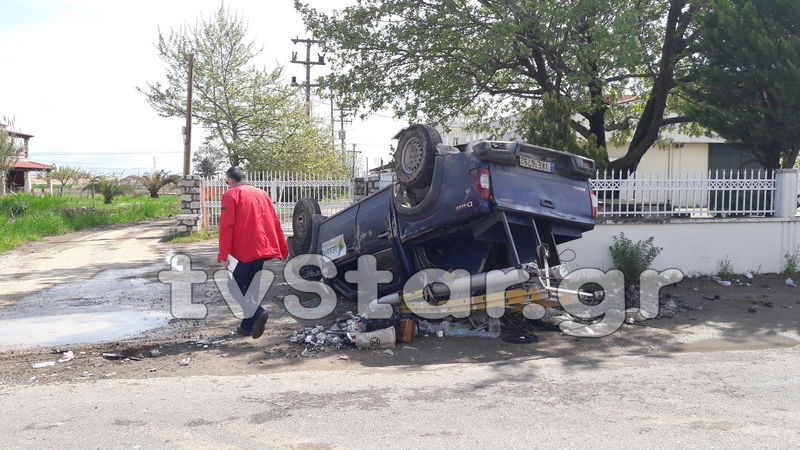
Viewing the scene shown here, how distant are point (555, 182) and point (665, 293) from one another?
3620mm

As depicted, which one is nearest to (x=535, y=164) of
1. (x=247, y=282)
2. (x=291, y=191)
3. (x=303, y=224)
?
(x=247, y=282)

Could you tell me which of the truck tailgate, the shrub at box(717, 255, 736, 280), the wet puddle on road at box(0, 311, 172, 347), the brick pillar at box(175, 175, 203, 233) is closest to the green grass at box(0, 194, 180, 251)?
the brick pillar at box(175, 175, 203, 233)

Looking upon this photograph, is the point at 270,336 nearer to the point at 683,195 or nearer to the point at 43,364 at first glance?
the point at 43,364

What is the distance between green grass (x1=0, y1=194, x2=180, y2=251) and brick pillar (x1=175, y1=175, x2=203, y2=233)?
384 centimetres

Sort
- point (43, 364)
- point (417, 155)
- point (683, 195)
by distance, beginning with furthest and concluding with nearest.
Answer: point (683, 195), point (417, 155), point (43, 364)

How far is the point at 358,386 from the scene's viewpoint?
5004 mm

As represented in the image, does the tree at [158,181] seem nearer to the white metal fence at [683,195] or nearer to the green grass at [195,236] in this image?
the green grass at [195,236]

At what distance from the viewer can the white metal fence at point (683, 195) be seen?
1014 cm

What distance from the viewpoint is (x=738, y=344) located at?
22.2ft

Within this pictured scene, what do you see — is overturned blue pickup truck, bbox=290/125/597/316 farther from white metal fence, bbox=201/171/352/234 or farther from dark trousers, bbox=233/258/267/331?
white metal fence, bbox=201/171/352/234

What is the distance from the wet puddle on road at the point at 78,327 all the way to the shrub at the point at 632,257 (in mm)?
6577

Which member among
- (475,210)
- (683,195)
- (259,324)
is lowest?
(259,324)

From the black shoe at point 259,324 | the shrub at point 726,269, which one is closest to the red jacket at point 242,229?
the black shoe at point 259,324

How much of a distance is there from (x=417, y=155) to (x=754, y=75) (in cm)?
676
